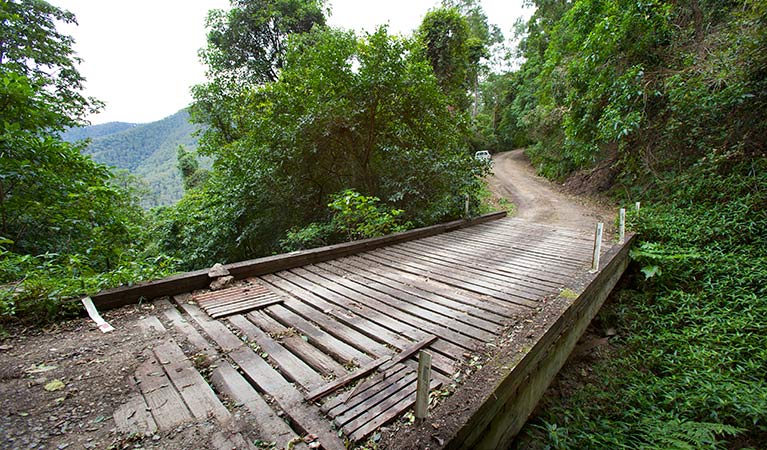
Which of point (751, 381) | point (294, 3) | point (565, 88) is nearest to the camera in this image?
point (751, 381)

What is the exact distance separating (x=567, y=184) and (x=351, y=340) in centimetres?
1354

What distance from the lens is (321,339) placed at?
2.59 metres

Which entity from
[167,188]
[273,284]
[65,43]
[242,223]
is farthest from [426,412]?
[167,188]

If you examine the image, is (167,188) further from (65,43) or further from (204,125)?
(65,43)

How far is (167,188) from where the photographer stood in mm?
44719

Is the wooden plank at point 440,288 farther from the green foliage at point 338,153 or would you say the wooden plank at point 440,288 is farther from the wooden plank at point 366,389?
the green foliage at point 338,153

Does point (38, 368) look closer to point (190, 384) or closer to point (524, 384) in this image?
point (190, 384)

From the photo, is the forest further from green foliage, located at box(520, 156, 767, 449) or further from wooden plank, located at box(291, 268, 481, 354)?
wooden plank, located at box(291, 268, 481, 354)

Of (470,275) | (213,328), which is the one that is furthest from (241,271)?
(470,275)

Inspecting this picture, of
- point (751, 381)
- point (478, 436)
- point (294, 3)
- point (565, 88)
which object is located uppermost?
point (294, 3)

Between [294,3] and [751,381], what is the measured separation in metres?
18.1

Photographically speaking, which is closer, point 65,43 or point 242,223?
point 242,223

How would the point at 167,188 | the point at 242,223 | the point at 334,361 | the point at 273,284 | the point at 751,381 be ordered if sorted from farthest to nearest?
the point at 167,188, the point at 242,223, the point at 273,284, the point at 751,381, the point at 334,361

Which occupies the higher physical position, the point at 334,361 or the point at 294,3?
the point at 294,3
